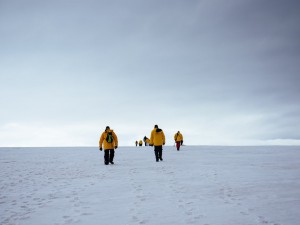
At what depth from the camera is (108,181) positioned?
1119 centimetres

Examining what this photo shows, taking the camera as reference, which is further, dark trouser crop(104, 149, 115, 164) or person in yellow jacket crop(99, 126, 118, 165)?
person in yellow jacket crop(99, 126, 118, 165)

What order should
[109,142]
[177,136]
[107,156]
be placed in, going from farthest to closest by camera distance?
[177,136]
[109,142]
[107,156]

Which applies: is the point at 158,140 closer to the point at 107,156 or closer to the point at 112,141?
the point at 112,141

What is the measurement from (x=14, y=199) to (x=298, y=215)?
6.87 metres

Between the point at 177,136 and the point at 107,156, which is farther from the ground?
the point at 177,136

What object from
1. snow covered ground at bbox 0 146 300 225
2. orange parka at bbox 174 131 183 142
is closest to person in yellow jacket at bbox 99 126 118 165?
snow covered ground at bbox 0 146 300 225

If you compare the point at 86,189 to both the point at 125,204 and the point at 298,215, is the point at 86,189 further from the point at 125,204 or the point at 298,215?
the point at 298,215

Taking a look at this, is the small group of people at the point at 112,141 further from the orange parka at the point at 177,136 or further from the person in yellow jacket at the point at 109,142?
the orange parka at the point at 177,136

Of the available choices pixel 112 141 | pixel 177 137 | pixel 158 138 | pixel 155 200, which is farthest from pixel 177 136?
pixel 155 200

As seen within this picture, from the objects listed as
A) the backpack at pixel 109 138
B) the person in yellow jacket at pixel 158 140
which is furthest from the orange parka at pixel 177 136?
the backpack at pixel 109 138

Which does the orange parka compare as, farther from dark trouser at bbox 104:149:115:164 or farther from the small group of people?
dark trouser at bbox 104:149:115:164

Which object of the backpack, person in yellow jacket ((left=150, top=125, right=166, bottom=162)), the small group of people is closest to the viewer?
the small group of people

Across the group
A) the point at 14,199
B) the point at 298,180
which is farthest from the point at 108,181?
the point at 298,180

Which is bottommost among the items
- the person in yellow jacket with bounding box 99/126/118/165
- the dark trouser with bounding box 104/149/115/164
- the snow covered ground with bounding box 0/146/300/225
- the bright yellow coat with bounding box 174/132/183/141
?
the snow covered ground with bounding box 0/146/300/225
